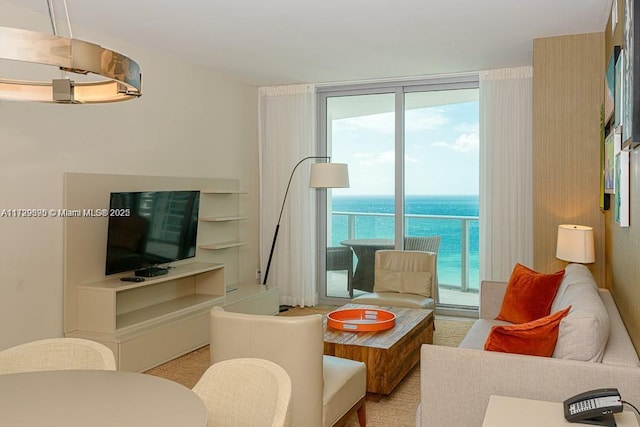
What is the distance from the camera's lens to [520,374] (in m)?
2.41

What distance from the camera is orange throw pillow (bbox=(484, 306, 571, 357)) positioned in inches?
99.0

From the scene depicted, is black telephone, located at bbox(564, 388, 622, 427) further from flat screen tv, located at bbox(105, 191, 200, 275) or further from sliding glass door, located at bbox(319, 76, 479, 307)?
sliding glass door, located at bbox(319, 76, 479, 307)

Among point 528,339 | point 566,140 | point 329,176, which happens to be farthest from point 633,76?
point 329,176

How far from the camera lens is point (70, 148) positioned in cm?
434

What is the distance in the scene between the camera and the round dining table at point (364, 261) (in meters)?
6.76

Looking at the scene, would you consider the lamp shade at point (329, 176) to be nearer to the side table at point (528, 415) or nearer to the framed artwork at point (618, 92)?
the framed artwork at point (618, 92)

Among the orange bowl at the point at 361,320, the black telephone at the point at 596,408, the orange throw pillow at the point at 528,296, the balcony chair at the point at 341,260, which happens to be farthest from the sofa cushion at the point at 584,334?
the balcony chair at the point at 341,260

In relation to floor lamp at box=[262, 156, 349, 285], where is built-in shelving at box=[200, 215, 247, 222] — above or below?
below

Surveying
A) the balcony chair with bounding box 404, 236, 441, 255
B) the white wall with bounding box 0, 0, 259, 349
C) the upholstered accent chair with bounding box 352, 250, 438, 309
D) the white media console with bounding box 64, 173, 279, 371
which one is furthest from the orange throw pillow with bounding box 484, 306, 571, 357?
the balcony chair with bounding box 404, 236, 441, 255

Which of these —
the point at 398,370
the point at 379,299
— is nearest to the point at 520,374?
the point at 398,370

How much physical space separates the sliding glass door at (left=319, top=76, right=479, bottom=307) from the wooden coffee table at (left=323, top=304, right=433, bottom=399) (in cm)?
227

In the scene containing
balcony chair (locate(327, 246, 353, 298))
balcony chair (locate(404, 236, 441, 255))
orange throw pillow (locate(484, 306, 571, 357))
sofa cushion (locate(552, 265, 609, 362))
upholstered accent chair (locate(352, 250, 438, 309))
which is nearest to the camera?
sofa cushion (locate(552, 265, 609, 362))

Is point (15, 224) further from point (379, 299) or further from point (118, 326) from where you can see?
point (379, 299)

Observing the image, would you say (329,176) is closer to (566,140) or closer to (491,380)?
(566,140)
